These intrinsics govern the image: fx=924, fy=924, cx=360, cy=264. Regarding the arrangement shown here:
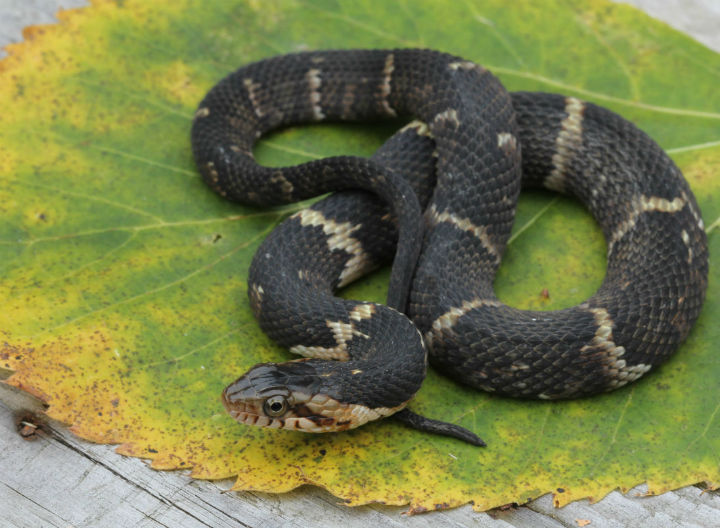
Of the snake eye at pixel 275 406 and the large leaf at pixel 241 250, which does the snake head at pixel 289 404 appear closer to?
the snake eye at pixel 275 406

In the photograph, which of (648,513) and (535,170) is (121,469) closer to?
(648,513)

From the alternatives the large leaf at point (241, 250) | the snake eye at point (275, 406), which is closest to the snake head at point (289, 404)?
the snake eye at point (275, 406)

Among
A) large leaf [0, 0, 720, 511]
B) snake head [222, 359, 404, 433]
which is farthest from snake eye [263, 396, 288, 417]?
large leaf [0, 0, 720, 511]

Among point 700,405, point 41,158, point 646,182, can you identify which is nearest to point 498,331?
point 700,405

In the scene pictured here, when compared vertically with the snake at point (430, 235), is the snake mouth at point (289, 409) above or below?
below

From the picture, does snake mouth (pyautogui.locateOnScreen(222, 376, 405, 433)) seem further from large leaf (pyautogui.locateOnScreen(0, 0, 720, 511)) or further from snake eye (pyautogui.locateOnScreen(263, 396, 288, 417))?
large leaf (pyautogui.locateOnScreen(0, 0, 720, 511))

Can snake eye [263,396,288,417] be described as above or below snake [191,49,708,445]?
below

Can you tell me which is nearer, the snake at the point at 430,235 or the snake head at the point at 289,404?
the snake head at the point at 289,404
